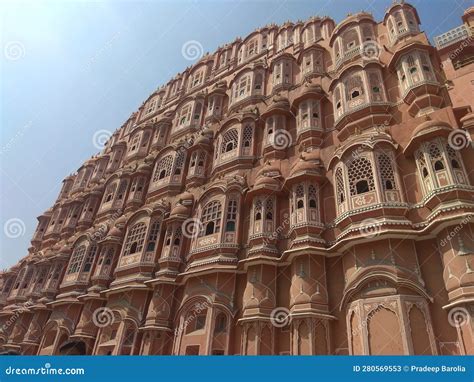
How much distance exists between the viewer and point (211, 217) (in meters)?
16.8

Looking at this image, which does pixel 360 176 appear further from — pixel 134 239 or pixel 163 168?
pixel 163 168

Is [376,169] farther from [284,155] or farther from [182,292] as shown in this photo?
[182,292]

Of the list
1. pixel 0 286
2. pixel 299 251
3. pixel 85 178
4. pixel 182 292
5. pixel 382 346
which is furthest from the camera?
pixel 85 178

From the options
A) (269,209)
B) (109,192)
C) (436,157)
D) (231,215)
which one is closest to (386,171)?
(436,157)

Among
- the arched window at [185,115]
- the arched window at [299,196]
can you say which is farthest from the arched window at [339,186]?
Answer: the arched window at [185,115]

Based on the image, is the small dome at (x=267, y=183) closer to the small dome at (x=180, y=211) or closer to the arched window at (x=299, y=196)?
the arched window at (x=299, y=196)

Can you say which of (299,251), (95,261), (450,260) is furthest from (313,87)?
(95,261)

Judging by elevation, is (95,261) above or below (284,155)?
below

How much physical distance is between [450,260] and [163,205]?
14391 mm

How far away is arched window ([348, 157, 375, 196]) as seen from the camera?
13.0 meters

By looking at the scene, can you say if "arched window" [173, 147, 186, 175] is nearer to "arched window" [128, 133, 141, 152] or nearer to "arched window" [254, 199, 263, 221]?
"arched window" [128, 133, 141, 152]

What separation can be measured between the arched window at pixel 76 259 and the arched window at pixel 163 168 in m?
6.95

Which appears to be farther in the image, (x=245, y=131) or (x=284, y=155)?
(x=245, y=131)

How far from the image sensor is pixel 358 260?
1170 centimetres
